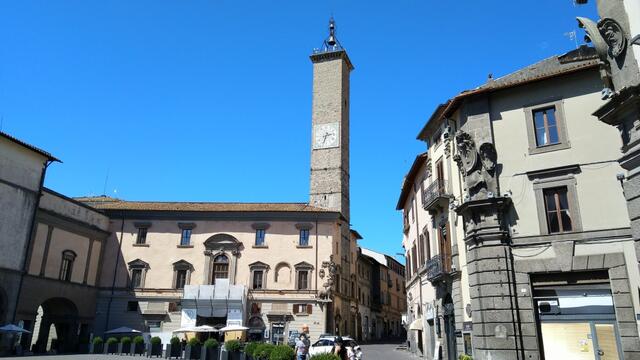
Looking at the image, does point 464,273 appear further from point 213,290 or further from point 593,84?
point 213,290

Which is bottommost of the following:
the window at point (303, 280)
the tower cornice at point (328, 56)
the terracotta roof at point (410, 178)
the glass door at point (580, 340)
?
the glass door at point (580, 340)

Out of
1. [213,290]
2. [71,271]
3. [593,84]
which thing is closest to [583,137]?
[593,84]

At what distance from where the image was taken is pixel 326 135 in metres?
49.2

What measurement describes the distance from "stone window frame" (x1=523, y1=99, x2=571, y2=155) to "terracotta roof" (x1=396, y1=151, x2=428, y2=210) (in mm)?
8574

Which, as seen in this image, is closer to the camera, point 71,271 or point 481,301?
point 481,301

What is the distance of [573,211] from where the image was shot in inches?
687

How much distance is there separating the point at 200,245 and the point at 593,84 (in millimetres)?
31788


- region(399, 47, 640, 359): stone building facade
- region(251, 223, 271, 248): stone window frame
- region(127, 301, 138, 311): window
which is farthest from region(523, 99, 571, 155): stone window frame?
region(127, 301, 138, 311): window

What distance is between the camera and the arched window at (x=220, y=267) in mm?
40500

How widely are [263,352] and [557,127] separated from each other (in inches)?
554

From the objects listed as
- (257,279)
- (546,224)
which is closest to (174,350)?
(257,279)

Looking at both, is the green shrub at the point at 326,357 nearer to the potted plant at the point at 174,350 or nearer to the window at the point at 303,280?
the potted plant at the point at 174,350

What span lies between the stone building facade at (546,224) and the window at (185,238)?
2724 cm

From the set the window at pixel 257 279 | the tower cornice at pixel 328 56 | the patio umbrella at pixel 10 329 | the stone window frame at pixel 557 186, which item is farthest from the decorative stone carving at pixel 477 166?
the tower cornice at pixel 328 56
